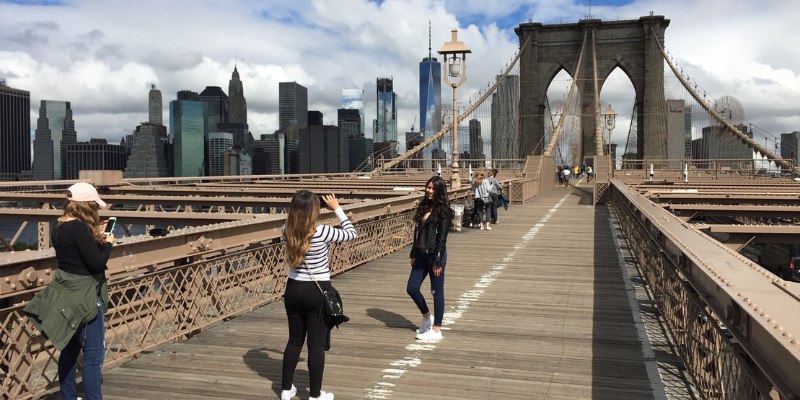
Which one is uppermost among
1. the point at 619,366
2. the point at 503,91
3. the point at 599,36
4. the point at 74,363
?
the point at 599,36

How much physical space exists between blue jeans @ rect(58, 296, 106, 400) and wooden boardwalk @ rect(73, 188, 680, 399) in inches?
22.4

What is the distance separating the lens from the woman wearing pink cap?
3.89 m

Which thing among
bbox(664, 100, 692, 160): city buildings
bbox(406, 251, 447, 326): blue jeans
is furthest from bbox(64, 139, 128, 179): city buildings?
bbox(406, 251, 447, 326): blue jeans

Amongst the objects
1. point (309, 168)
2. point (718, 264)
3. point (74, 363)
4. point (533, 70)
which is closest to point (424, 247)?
point (718, 264)

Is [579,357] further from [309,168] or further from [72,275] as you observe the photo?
[309,168]

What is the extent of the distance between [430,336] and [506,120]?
7128 cm

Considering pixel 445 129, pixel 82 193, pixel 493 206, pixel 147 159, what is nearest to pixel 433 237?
pixel 82 193

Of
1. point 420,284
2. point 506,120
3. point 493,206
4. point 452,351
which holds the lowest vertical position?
point 452,351

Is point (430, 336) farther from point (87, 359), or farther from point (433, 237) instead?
point (87, 359)

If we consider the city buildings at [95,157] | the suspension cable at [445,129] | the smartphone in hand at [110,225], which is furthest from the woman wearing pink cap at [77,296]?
the city buildings at [95,157]

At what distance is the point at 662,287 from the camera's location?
7.39 metres

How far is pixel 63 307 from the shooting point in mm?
3914

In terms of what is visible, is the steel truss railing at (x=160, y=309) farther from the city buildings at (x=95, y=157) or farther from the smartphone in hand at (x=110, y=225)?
the city buildings at (x=95, y=157)

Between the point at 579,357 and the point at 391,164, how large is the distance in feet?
142
